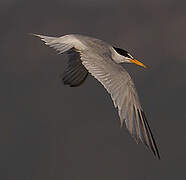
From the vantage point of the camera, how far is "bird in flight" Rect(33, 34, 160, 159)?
1.94 meters

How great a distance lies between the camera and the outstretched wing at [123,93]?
6.29 ft

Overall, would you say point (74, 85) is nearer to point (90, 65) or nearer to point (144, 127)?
point (90, 65)

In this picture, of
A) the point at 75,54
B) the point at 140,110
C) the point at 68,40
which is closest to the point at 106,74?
the point at 140,110

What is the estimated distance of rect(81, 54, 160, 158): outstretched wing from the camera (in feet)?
6.29

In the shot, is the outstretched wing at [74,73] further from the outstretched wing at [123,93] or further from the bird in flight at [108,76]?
the outstretched wing at [123,93]

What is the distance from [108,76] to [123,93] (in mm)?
110

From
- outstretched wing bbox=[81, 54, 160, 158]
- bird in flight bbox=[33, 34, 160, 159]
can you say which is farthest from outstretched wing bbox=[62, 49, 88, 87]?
outstretched wing bbox=[81, 54, 160, 158]

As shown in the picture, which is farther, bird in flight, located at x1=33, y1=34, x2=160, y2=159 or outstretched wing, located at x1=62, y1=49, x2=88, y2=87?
outstretched wing, located at x1=62, y1=49, x2=88, y2=87

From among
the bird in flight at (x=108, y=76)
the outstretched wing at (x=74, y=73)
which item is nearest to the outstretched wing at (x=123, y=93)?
the bird in flight at (x=108, y=76)

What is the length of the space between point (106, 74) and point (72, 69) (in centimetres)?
54

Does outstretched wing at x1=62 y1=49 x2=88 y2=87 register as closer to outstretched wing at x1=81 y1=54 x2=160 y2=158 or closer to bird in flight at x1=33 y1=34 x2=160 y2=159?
bird in flight at x1=33 y1=34 x2=160 y2=159

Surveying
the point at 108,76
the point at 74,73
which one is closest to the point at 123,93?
the point at 108,76

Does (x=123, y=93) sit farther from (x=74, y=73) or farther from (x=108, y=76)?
(x=74, y=73)

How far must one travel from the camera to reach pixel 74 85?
2.60 m
